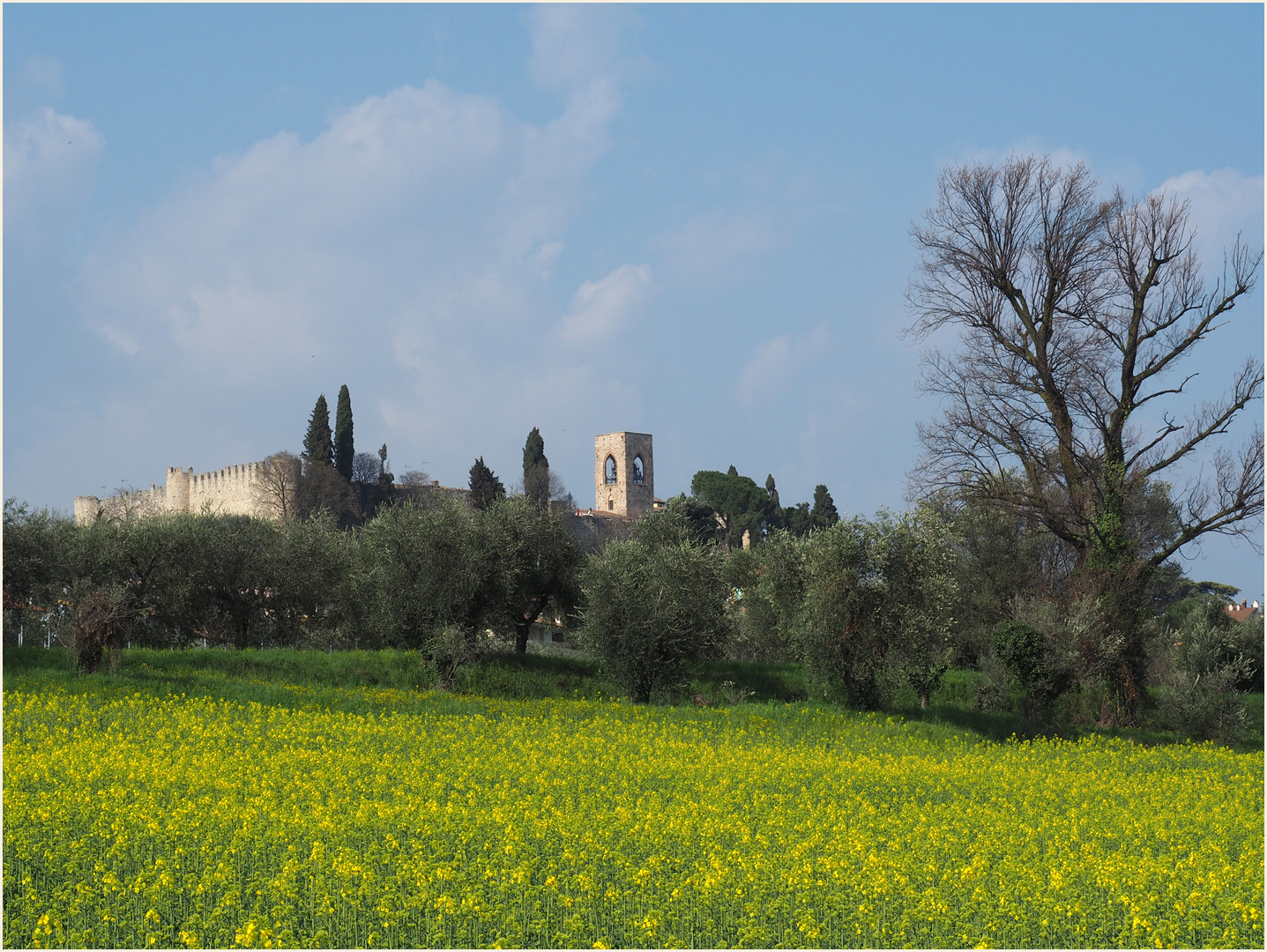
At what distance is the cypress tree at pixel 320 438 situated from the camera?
83.7 m

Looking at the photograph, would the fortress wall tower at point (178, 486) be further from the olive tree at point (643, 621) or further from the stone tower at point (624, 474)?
the olive tree at point (643, 621)

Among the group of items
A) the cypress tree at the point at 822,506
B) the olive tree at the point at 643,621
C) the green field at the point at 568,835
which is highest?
the cypress tree at the point at 822,506

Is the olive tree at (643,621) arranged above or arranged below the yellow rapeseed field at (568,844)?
above

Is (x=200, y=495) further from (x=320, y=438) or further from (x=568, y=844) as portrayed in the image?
(x=568, y=844)

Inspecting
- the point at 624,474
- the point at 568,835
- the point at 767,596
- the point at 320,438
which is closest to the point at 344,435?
the point at 320,438

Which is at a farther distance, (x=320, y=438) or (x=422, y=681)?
(x=320, y=438)

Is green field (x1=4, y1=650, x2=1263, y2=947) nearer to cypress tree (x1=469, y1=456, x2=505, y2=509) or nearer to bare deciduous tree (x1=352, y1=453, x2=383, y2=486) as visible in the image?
cypress tree (x1=469, y1=456, x2=505, y2=509)

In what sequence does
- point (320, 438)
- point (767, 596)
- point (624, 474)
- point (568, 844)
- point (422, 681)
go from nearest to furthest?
1. point (568, 844)
2. point (422, 681)
3. point (767, 596)
4. point (320, 438)
5. point (624, 474)

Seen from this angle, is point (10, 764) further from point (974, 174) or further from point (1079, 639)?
point (974, 174)

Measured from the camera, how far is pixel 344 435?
85125 millimetres

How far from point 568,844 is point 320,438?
76590 millimetres

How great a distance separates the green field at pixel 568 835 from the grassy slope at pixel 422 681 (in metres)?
1.07

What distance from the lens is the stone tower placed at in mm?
113312

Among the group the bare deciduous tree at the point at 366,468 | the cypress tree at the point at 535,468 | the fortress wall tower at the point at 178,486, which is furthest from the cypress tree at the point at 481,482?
the fortress wall tower at the point at 178,486
